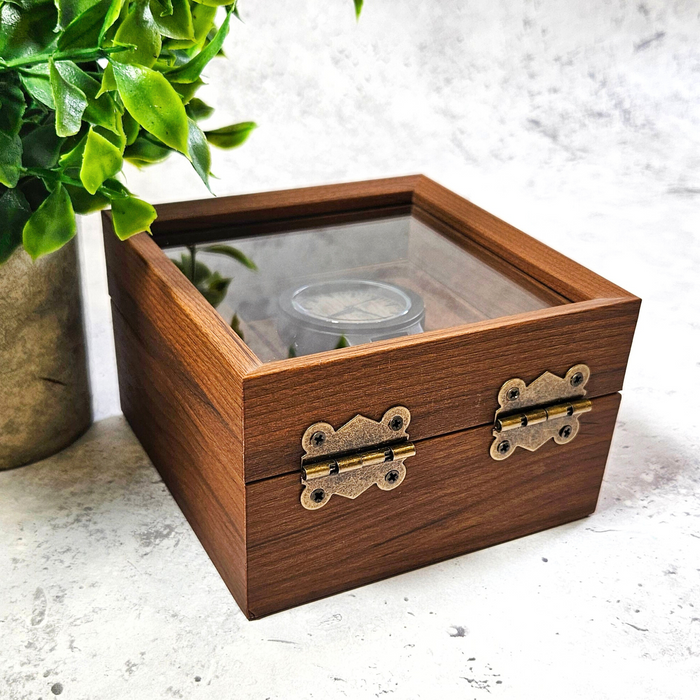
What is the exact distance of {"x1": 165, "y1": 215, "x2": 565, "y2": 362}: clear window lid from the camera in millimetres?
923

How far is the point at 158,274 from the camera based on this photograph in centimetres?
92

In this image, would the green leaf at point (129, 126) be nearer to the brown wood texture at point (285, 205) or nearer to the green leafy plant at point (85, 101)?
the green leafy plant at point (85, 101)

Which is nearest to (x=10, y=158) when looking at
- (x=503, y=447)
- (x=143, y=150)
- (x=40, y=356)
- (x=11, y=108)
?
(x=11, y=108)

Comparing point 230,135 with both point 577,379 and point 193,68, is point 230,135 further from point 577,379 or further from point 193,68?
point 577,379

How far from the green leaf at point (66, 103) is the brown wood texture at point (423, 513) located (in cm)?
30

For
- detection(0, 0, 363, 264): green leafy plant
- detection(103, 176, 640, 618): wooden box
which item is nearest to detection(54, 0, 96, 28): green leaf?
detection(0, 0, 363, 264): green leafy plant

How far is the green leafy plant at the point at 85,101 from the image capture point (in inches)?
29.2

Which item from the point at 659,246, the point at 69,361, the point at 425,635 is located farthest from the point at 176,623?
the point at 659,246

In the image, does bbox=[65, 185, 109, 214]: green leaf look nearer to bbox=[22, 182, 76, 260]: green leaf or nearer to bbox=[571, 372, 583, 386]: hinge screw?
bbox=[22, 182, 76, 260]: green leaf

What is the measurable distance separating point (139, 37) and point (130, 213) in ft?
0.52

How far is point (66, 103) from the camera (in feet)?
2.42

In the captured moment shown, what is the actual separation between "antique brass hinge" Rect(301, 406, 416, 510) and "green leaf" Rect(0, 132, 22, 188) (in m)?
0.31

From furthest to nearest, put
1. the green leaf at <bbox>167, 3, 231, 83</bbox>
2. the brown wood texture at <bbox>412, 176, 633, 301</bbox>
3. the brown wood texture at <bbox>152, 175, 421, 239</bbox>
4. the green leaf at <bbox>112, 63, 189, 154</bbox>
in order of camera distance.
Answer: the brown wood texture at <bbox>152, 175, 421, 239</bbox> < the brown wood texture at <bbox>412, 176, 633, 301</bbox> < the green leaf at <bbox>167, 3, 231, 83</bbox> < the green leaf at <bbox>112, 63, 189, 154</bbox>

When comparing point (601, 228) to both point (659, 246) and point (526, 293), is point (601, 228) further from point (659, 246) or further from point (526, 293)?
point (526, 293)
